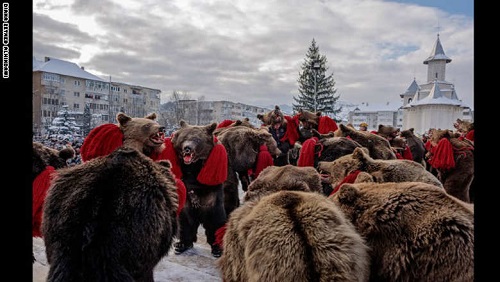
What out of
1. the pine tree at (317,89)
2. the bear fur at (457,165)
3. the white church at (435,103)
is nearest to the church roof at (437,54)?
the white church at (435,103)

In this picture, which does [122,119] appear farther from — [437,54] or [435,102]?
[437,54]

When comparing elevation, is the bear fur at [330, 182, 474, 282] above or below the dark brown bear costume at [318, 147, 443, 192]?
below

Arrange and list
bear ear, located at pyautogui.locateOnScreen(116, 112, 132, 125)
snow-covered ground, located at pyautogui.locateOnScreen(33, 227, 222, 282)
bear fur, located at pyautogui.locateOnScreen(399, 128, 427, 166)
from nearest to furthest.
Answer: bear ear, located at pyautogui.locateOnScreen(116, 112, 132, 125) < snow-covered ground, located at pyautogui.locateOnScreen(33, 227, 222, 282) < bear fur, located at pyautogui.locateOnScreen(399, 128, 427, 166)

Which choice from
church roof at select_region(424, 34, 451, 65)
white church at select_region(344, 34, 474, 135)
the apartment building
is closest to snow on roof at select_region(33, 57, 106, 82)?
the apartment building

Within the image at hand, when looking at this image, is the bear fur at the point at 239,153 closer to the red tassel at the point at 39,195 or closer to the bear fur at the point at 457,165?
the bear fur at the point at 457,165

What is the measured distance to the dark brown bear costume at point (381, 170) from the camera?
276 cm

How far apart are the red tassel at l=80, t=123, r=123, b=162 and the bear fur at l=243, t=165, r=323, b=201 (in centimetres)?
136

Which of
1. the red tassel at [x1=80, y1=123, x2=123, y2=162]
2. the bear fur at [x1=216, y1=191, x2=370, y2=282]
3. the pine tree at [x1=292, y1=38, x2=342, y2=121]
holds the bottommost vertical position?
the bear fur at [x1=216, y1=191, x2=370, y2=282]

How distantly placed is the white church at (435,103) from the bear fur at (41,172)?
171ft

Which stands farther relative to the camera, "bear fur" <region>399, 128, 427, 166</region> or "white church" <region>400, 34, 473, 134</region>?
"white church" <region>400, 34, 473, 134</region>

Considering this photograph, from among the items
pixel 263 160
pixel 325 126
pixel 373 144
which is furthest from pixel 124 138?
pixel 325 126

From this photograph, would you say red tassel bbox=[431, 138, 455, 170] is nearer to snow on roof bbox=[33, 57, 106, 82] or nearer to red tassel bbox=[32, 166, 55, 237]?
red tassel bbox=[32, 166, 55, 237]

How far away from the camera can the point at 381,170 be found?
2.81 metres

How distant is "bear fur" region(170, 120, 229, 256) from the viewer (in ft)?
14.2
